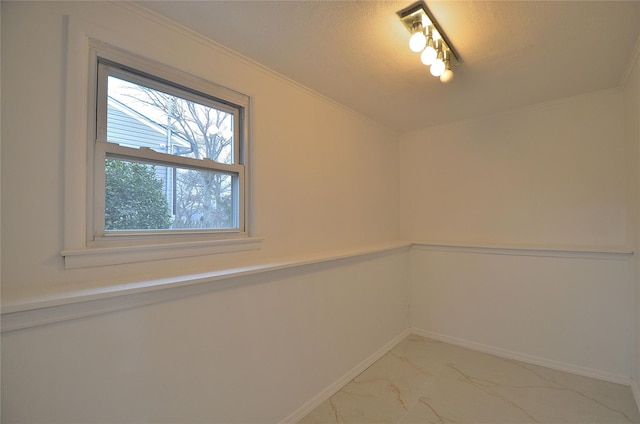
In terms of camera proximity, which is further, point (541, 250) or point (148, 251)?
point (541, 250)

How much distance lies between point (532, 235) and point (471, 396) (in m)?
1.48

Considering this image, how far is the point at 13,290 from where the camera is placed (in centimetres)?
97

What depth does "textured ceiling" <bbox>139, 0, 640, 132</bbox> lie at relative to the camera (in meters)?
1.31

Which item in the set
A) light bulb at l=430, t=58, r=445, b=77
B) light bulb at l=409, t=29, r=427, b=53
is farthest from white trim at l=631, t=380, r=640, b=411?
light bulb at l=409, t=29, r=427, b=53

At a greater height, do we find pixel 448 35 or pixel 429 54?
pixel 448 35

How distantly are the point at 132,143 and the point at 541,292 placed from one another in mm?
3091

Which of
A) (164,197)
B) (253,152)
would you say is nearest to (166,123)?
(164,197)

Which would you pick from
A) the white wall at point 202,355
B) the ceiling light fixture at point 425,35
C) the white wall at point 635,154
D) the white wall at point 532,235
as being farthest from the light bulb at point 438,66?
the white wall at point 532,235

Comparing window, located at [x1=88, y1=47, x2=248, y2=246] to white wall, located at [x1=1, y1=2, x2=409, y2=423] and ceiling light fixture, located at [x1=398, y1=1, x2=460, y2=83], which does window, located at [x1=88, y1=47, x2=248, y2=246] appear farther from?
ceiling light fixture, located at [x1=398, y1=1, x2=460, y2=83]

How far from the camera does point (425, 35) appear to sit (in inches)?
55.4

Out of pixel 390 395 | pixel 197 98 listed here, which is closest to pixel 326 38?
pixel 197 98

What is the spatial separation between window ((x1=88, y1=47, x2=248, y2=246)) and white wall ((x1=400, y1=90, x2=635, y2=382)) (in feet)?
6.93

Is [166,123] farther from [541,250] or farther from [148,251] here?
[541,250]

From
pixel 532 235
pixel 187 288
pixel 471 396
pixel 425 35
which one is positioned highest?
pixel 425 35
